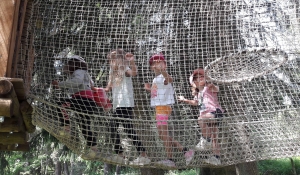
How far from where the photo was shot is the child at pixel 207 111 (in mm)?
2113

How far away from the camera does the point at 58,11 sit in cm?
217

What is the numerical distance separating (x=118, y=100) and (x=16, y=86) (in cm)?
75

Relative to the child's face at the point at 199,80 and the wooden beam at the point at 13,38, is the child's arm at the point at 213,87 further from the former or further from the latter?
the wooden beam at the point at 13,38

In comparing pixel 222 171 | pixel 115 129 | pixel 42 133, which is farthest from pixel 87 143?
pixel 222 171

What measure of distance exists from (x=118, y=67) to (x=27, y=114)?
0.69m

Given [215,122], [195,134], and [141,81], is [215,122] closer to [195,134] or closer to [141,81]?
[195,134]

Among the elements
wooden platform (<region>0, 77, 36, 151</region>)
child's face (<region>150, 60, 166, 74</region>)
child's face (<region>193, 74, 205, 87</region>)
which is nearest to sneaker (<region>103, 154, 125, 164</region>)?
wooden platform (<region>0, 77, 36, 151</region>)

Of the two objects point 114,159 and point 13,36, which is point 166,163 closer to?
point 114,159

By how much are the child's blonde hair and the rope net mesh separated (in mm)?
85

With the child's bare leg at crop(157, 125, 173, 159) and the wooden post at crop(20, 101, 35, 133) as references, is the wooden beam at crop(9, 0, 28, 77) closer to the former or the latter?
the wooden post at crop(20, 101, 35, 133)

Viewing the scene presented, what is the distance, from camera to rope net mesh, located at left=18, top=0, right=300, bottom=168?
6.68ft

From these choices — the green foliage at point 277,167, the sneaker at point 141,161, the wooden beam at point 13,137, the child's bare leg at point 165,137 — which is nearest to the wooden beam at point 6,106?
the wooden beam at point 13,137

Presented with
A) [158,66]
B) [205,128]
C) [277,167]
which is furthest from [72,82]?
[277,167]

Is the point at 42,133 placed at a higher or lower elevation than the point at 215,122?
lower
